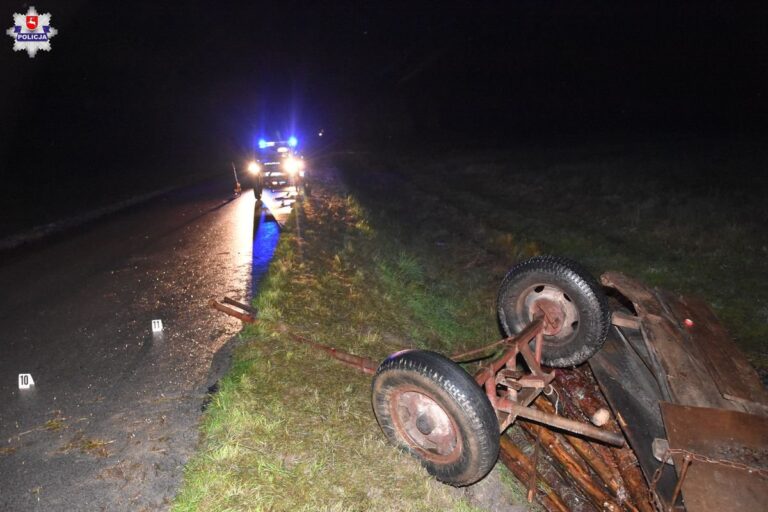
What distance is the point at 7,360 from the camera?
18.6ft

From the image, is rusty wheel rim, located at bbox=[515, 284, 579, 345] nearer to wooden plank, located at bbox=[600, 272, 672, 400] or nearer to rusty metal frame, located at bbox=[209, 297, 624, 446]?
rusty metal frame, located at bbox=[209, 297, 624, 446]

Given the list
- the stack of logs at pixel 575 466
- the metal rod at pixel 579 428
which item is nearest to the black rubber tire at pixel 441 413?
the metal rod at pixel 579 428

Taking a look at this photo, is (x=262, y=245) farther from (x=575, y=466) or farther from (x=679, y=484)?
(x=679, y=484)

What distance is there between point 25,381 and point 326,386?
3.40 meters

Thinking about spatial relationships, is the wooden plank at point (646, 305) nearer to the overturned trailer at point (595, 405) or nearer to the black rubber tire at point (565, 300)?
the overturned trailer at point (595, 405)

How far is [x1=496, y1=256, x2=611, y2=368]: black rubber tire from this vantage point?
4.37 m

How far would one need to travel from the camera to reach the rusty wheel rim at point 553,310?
4.66 m

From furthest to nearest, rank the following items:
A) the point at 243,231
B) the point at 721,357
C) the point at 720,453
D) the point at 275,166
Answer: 1. the point at 275,166
2. the point at 243,231
3. the point at 721,357
4. the point at 720,453

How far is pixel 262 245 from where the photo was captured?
10164 mm

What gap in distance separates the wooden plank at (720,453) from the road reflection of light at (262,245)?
6017 millimetres

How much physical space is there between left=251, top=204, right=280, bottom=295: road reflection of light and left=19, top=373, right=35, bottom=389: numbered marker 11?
10.0 ft

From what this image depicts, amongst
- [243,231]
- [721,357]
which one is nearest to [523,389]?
[721,357]

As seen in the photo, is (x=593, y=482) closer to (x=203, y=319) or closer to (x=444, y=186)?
(x=203, y=319)

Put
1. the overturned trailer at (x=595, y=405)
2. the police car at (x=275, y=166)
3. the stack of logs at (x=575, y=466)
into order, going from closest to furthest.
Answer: the overturned trailer at (x=595, y=405) → the stack of logs at (x=575, y=466) → the police car at (x=275, y=166)
